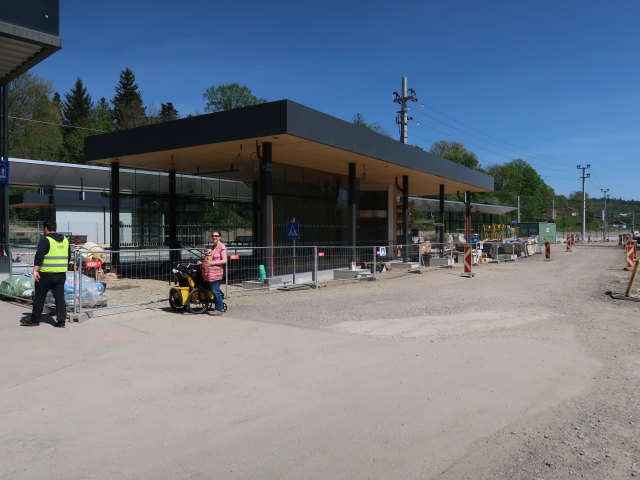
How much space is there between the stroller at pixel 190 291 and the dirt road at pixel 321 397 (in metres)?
0.38

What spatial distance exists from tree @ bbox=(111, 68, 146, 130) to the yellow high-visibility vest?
54032 mm

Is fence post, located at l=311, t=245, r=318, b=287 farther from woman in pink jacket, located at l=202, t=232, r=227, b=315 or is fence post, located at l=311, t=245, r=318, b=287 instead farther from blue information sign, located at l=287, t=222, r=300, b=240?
woman in pink jacket, located at l=202, t=232, r=227, b=315

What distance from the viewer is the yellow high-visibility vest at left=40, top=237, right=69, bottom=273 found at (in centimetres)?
865

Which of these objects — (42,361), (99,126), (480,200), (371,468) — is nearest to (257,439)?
(371,468)

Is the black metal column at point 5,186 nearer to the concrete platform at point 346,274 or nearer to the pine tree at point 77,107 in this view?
the concrete platform at point 346,274

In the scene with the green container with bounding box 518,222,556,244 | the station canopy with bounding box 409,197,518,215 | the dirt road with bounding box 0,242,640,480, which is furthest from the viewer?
the green container with bounding box 518,222,556,244

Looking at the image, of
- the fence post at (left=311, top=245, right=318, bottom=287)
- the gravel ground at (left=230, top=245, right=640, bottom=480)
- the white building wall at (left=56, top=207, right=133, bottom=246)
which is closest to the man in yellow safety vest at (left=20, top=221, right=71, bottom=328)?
the gravel ground at (left=230, top=245, right=640, bottom=480)

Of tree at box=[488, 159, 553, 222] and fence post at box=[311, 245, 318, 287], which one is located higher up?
tree at box=[488, 159, 553, 222]

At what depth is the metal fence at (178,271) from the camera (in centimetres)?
1059

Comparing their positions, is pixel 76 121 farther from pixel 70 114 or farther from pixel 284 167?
pixel 284 167

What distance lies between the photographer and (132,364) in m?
Result: 6.50

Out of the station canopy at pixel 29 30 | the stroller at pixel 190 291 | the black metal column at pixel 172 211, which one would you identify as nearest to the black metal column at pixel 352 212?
the black metal column at pixel 172 211

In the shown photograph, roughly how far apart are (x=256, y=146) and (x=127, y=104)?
62426mm

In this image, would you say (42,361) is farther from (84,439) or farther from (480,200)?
(480,200)
